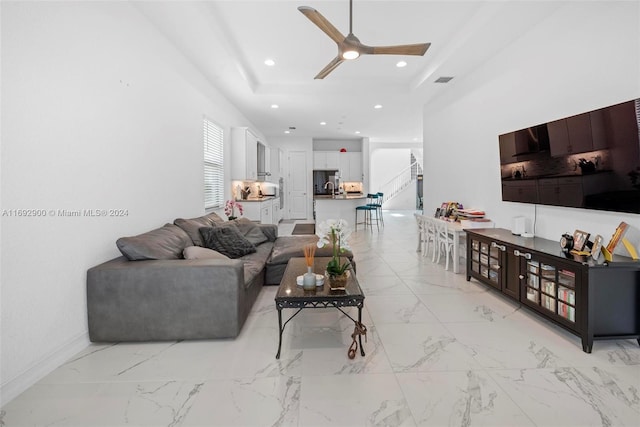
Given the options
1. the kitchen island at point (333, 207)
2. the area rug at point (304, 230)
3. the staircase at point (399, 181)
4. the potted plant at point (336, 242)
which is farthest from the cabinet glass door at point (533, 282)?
the staircase at point (399, 181)

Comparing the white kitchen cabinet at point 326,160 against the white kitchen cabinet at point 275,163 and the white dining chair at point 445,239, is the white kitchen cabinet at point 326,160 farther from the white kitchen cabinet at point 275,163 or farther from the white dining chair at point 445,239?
the white dining chair at point 445,239

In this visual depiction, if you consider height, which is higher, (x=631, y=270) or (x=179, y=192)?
(x=179, y=192)

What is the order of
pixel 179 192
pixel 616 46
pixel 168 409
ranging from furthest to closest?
1. pixel 179 192
2. pixel 616 46
3. pixel 168 409

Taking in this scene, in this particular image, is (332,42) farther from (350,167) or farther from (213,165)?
(350,167)

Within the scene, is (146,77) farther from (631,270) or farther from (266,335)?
(631,270)

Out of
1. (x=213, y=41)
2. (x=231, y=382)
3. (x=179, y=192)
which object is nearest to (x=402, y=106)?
(x=213, y=41)

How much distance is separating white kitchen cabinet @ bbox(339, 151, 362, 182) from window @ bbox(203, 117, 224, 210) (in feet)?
20.5

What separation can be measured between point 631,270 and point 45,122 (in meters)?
4.38

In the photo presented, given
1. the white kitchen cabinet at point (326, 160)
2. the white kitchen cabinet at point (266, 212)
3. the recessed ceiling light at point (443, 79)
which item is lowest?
the white kitchen cabinet at point (266, 212)

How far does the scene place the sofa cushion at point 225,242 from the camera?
13.1 ft

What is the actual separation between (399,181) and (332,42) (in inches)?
454

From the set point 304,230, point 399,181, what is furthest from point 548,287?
point 399,181

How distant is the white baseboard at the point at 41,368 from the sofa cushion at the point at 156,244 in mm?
722

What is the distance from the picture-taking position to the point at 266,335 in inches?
109
